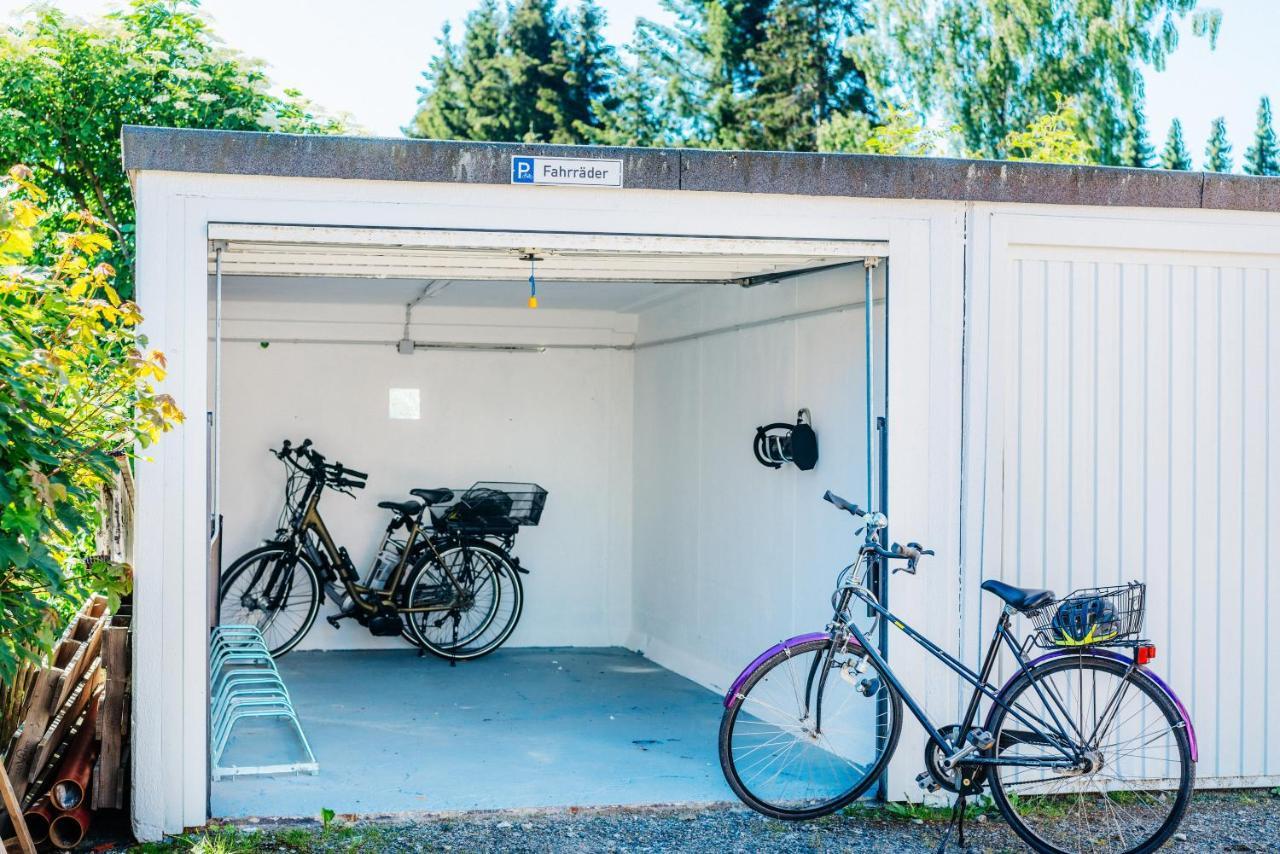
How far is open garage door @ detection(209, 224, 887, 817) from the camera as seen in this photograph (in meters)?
5.16

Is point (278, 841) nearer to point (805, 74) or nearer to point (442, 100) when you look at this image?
point (805, 74)

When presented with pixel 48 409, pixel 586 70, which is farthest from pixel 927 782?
pixel 586 70

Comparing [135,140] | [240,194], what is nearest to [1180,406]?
[240,194]

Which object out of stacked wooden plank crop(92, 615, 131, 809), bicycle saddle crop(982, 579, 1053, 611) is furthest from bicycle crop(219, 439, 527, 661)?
bicycle saddle crop(982, 579, 1053, 611)

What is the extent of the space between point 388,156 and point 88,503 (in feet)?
4.73

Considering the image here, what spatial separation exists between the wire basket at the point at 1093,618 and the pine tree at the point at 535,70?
78.0 ft

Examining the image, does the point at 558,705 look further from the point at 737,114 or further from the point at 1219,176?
the point at 737,114

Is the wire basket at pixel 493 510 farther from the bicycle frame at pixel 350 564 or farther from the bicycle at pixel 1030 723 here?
the bicycle at pixel 1030 723

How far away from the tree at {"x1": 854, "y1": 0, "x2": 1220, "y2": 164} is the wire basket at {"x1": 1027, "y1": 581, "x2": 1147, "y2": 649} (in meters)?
17.6

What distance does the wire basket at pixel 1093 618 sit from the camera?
14.2ft

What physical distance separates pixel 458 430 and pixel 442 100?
23377 mm

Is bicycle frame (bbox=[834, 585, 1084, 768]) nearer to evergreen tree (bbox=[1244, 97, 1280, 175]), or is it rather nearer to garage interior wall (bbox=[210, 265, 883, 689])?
garage interior wall (bbox=[210, 265, 883, 689])

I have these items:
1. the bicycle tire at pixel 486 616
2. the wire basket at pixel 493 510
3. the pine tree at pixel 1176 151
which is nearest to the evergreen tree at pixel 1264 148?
the pine tree at pixel 1176 151

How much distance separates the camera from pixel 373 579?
7.94 metres
